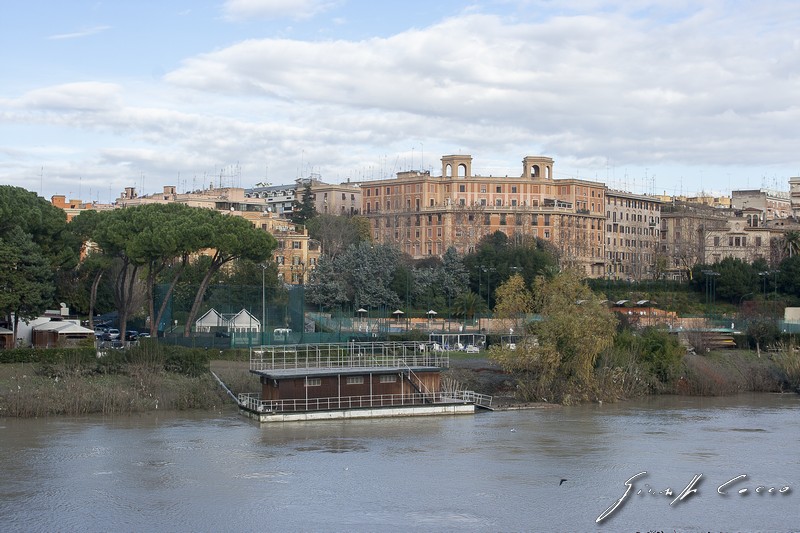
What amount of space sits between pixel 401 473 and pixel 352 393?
12.7 m

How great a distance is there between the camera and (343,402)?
160ft

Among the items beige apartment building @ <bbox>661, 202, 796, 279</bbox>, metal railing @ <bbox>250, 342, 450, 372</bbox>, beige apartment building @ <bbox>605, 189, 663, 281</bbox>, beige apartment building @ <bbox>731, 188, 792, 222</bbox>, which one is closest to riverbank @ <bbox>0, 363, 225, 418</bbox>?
metal railing @ <bbox>250, 342, 450, 372</bbox>

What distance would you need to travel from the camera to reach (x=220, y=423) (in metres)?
46.2

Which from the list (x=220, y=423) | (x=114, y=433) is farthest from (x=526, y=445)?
(x=114, y=433)

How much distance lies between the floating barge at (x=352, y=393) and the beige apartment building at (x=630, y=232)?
73.5 meters

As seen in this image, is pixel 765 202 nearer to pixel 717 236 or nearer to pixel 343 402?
pixel 717 236

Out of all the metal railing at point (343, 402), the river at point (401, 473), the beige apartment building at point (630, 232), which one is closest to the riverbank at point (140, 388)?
the river at point (401, 473)

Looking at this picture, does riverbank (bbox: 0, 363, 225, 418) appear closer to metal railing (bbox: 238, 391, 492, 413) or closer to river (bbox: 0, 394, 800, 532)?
river (bbox: 0, 394, 800, 532)

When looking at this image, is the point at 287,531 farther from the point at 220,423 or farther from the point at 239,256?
the point at 239,256

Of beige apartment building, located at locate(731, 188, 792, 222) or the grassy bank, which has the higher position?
beige apartment building, located at locate(731, 188, 792, 222)

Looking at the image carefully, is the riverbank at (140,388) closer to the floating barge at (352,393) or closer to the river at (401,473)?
the river at (401,473)

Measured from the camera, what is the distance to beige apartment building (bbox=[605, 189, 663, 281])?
125 metres

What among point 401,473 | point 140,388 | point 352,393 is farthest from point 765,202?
point 401,473

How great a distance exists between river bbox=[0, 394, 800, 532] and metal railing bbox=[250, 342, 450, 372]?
170 inches
